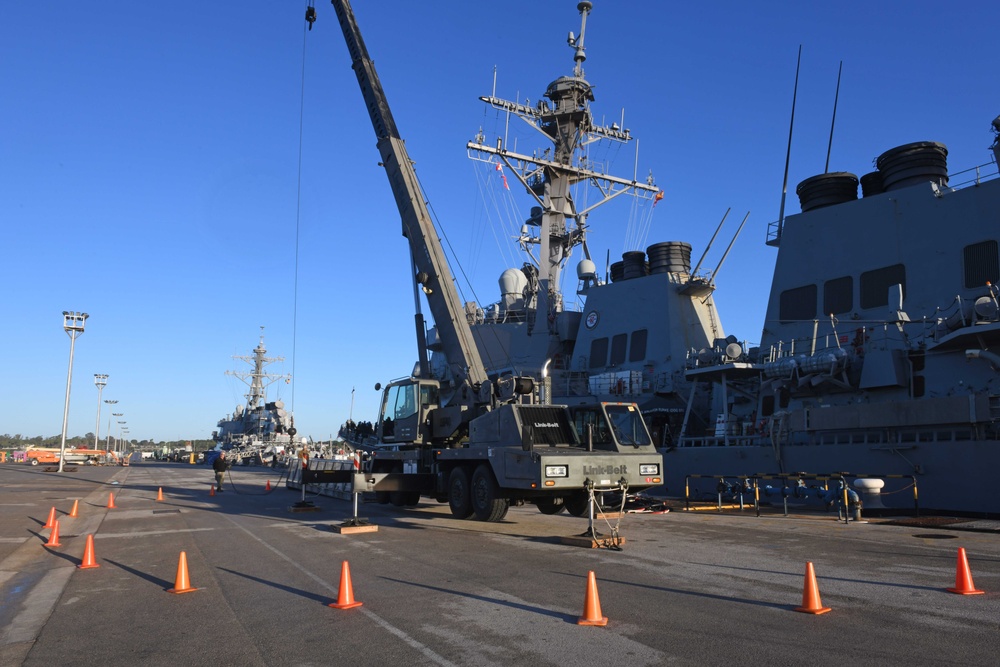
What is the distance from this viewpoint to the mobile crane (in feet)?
37.8

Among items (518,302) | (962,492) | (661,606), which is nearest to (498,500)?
(661,606)

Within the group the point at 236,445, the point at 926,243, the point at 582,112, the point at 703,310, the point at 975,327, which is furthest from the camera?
the point at 236,445

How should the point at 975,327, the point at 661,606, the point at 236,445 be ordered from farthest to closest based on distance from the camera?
the point at 236,445
the point at 975,327
the point at 661,606

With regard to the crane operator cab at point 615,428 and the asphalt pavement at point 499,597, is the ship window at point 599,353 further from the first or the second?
the crane operator cab at point 615,428

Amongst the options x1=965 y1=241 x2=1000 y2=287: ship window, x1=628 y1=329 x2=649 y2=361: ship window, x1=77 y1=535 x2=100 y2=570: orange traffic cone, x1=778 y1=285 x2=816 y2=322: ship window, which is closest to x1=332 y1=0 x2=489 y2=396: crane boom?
x1=77 y1=535 x2=100 y2=570: orange traffic cone

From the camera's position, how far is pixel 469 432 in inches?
531

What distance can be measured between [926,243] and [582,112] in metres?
20.2

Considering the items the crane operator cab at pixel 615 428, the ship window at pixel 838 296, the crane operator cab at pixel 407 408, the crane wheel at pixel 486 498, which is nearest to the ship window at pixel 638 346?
the ship window at pixel 838 296

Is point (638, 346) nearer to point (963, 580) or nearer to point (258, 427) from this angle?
point (963, 580)

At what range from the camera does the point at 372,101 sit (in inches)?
717

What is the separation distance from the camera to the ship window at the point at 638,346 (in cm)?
2645

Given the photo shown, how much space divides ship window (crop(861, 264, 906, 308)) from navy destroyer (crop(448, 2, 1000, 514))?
3 centimetres

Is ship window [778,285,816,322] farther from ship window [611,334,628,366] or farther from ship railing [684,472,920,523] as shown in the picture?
ship window [611,334,628,366]

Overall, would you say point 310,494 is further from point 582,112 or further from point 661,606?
point 582,112
